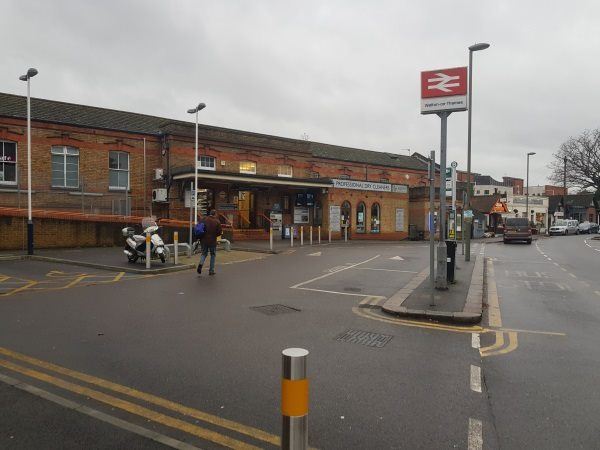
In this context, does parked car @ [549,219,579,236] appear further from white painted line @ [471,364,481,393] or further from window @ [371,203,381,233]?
white painted line @ [471,364,481,393]

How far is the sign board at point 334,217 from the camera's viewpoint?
102 ft

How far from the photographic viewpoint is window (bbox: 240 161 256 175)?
29.5 m

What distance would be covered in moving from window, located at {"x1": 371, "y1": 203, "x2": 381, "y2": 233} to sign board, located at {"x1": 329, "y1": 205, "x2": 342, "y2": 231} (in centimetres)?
417

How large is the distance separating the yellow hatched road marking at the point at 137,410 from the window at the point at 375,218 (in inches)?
1219

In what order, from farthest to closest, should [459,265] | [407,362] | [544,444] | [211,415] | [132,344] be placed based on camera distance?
[459,265]
[132,344]
[407,362]
[211,415]
[544,444]

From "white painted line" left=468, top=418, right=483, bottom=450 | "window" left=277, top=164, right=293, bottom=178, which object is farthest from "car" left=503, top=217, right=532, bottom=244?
"white painted line" left=468, top=418, right=483, bottom=450

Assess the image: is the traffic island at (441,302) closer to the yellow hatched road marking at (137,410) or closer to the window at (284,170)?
Answer: the yellow hatched road marking at (137,410)

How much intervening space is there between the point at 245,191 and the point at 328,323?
22992 mm

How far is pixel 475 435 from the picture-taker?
360cm

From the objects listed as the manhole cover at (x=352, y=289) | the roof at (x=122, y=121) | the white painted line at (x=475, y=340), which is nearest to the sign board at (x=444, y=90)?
the manhole cover at (x=352, y=289)

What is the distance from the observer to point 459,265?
15.8 m

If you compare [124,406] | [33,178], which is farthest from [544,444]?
[33,178]

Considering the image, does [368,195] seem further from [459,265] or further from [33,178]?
[33,178]

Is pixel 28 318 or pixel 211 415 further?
pixel 28 318
